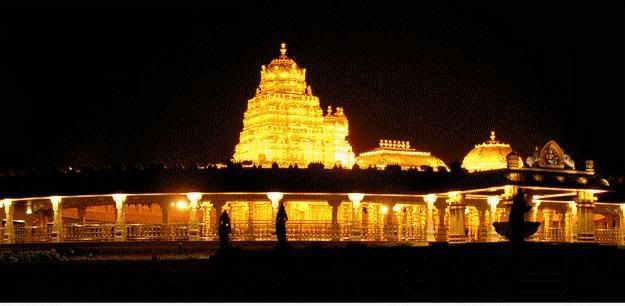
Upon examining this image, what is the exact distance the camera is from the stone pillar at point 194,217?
1549 inches

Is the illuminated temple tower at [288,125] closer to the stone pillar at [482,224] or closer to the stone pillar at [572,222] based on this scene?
the stone pillar at [482,224]

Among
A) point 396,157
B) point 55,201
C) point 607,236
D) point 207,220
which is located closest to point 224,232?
point 55,201

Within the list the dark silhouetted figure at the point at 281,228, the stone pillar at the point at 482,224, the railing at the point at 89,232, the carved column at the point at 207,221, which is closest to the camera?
the dark silhouetted figure at the point at 281,228

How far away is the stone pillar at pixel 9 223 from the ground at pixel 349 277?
29.9 ft

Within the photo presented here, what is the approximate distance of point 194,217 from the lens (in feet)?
132

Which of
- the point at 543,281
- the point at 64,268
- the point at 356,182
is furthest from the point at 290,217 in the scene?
the point at 543,281

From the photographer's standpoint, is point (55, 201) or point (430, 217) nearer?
point (55, 201)

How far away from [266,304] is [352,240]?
50.2ft

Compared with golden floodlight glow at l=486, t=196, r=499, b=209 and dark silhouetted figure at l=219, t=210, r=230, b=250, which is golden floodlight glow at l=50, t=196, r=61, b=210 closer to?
dark silhouetted figure at l=219, t=210, r=230, b=250

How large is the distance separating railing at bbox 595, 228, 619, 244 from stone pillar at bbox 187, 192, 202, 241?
48.1 feet

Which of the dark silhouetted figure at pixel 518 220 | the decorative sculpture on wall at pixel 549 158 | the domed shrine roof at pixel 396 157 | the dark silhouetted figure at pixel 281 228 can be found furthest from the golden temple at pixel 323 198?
the dark silhouetted figure at pixel 281 228

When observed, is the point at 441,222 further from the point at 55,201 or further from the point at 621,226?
the point at 55,201

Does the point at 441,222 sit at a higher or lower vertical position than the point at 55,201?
lower

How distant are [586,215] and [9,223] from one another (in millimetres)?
20681
